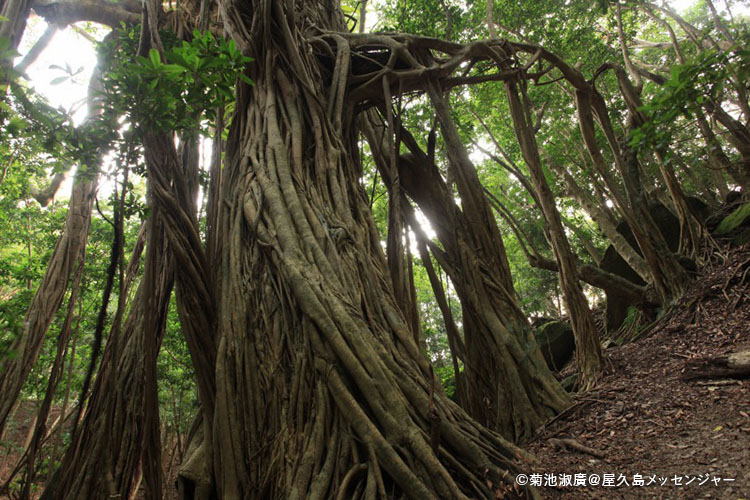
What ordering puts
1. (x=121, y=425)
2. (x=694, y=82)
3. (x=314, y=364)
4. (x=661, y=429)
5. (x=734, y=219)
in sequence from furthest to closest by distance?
(x=734, y=219) < (x=121, y=425) < (x=694, y=82) < (x=661, y=429) < (x=314, y=364)

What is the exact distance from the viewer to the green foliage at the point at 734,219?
4.43 m

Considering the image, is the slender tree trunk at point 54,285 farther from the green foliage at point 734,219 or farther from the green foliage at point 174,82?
the green foliage at point 734,219

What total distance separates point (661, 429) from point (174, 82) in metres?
2.49

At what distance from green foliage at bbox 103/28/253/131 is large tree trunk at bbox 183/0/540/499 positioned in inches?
19.4

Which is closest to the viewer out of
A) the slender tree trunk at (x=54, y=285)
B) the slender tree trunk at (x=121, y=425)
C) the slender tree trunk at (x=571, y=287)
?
the slender tree trunk at (x=121, y=425)

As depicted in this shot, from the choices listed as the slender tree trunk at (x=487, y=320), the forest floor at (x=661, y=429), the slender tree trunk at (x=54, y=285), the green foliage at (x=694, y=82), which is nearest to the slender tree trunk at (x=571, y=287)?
the forest floor at (x=661, y=429)

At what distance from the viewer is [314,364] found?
1.49m

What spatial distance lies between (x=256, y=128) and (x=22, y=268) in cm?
444

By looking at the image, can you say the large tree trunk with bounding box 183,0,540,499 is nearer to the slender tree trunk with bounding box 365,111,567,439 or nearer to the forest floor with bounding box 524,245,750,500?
the forest floor with bounding box 524,245,750,500

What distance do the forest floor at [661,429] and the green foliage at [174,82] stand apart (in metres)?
1.89

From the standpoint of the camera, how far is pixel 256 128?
2342 millimetres

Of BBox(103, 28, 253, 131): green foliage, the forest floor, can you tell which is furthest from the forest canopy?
the forest floor

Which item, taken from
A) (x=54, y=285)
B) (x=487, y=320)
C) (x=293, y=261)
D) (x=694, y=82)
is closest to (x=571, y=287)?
(x=487, y=320)

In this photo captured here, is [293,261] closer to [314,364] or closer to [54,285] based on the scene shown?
[314,364]
